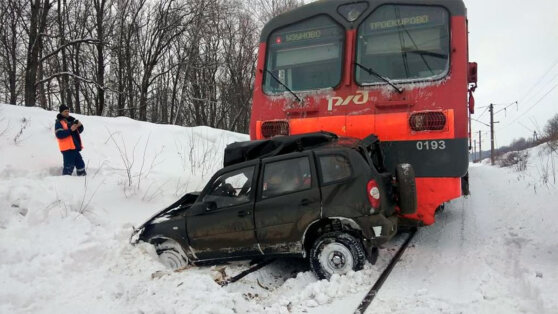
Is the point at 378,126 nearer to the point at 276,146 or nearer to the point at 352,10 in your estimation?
the point at 276,146

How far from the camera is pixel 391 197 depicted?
504cm

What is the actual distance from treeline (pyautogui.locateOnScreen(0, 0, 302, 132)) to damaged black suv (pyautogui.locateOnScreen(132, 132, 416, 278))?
58.6ft

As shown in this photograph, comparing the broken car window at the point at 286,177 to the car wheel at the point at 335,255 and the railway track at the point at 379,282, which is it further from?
the railway track at the point at 379,282

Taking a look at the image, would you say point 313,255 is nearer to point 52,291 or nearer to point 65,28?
point 52,291

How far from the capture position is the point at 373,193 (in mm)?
4559

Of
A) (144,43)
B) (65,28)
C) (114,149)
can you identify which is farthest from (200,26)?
(114,149)

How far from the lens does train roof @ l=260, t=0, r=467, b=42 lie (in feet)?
19.1

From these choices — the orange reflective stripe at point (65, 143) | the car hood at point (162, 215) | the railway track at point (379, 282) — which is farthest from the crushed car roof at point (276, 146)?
the orange reflective stripe at point (65, 143)

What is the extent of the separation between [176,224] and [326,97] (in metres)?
2.96

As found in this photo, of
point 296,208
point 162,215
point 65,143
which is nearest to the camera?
point 296,208

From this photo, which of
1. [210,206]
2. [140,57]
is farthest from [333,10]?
[140,57]

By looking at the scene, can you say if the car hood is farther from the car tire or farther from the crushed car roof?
the car tire

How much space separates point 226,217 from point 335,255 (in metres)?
1.45

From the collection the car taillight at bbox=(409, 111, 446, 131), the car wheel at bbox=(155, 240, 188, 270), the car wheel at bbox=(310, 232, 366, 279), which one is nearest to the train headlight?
the car taillight at bbox=(409, 111, 446, 131)
